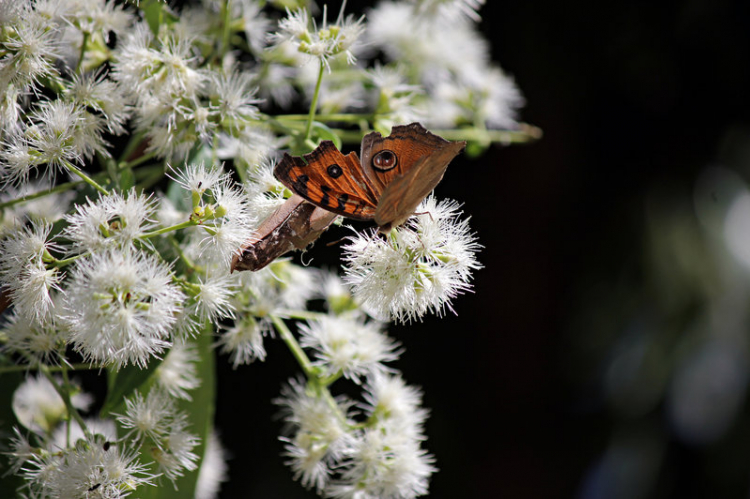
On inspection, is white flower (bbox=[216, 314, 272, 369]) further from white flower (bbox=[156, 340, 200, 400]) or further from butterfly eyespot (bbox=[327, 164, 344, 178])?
butterfly eyespot (bbox=[327, 164, 344, 178])

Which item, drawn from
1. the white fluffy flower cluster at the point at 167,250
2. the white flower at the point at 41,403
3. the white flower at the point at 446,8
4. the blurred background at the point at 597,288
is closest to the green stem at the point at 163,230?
the white fluffy flower cluster at the point at 167,250

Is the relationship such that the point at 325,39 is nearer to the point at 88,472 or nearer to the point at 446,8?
the point at 446,8

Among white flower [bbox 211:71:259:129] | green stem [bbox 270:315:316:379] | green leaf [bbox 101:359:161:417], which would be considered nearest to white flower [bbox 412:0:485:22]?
white flower [bbox 211:71:259:129]

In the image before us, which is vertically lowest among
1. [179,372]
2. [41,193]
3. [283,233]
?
[179,372]

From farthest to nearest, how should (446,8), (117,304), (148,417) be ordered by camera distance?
(446,8), (148,417), (117,304)

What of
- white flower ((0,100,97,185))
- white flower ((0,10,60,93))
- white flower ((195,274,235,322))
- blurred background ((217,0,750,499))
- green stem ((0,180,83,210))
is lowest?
blurred background ((217,0,750,499))

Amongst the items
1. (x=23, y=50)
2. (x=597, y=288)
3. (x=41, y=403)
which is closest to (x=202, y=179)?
(x=23, y=50)
